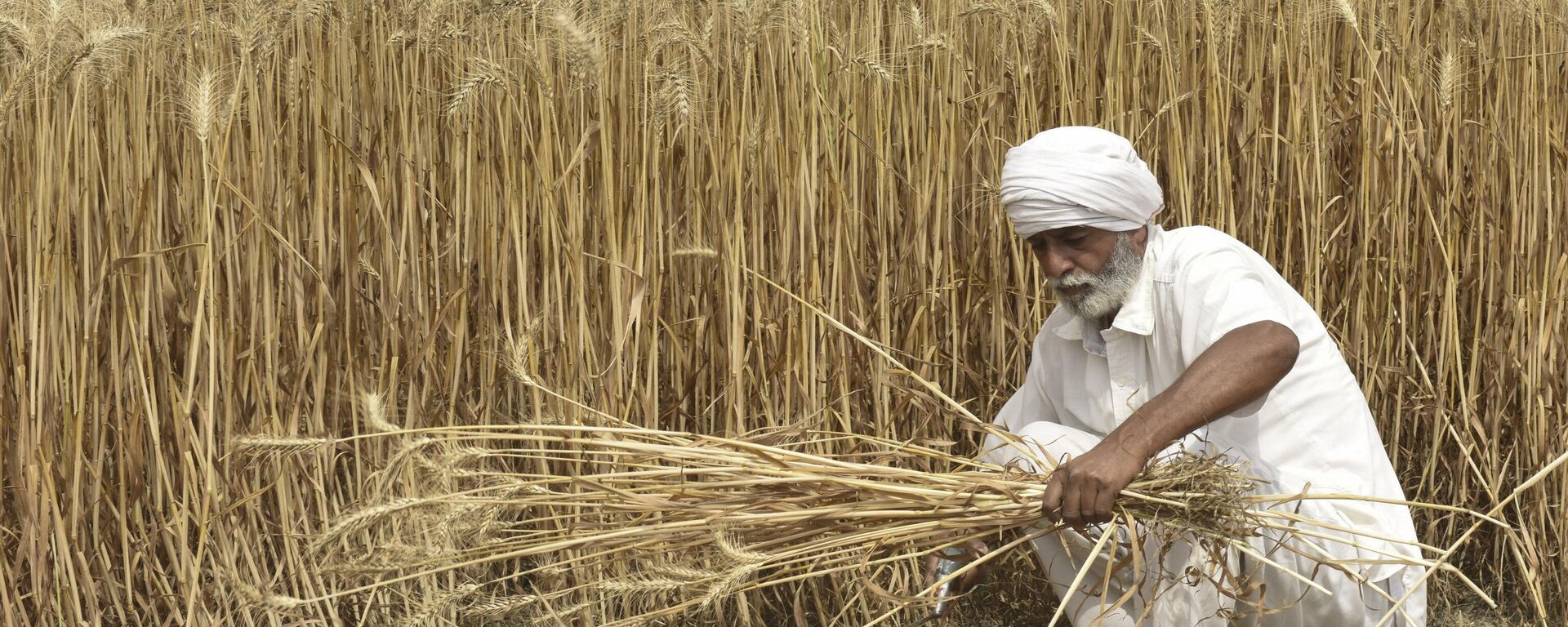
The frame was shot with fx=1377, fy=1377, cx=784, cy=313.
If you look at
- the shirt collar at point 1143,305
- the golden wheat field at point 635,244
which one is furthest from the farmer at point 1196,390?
the golden wheat field at point 635,244

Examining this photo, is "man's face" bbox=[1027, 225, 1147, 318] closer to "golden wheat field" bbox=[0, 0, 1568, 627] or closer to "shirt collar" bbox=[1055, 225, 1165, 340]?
"shirt collar" bbox=[1055, 225, 1165, 340]

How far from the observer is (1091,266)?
72.5 inches

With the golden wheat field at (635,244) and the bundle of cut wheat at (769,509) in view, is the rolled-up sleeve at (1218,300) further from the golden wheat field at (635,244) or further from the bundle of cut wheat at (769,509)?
the golden wheat field at (635,244)

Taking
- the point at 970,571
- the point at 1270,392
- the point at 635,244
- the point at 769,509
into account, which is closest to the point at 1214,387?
the point at 1270,392

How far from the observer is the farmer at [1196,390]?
1639 millimetres

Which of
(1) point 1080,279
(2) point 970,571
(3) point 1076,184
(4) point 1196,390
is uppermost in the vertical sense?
(3) point 1076,184

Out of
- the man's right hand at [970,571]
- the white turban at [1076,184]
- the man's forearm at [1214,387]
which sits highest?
the white turban at [1076,184]

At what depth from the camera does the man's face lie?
183cm

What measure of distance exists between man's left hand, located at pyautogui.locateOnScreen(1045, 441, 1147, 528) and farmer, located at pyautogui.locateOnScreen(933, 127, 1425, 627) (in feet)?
0.20

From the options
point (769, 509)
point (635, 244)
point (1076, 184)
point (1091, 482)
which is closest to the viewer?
point (1091, 482)

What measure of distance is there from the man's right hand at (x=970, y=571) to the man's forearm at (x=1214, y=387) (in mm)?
241

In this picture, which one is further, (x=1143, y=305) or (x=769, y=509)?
(x=1143, y=305)

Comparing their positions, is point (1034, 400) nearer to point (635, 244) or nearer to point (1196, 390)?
point (1196, 390)

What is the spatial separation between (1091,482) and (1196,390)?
7.5 inches
